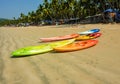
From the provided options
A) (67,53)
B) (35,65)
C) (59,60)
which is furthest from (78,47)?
(35,65)

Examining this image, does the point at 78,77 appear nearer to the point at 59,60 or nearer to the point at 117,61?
the point at 117,61

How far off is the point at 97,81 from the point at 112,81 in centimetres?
26

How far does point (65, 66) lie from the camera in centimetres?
570

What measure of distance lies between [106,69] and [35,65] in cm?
201

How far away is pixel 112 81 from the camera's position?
4.20 m

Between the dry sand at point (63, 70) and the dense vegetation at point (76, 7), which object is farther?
the dense vegetation at point (76, 7)

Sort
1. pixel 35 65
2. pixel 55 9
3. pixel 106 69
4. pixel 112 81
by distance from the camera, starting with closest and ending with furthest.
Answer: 1. pixel 112 81
2. pixel 106 69
3. pixel 35 65
4. pixel 55 9

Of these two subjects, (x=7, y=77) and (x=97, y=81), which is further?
(x=7, y=77)

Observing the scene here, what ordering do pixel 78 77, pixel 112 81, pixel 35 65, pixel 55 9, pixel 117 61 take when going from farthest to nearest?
pixel 55 9 < pixel 35 65 < pixel 117 61 < pixel 78 77 < pixel 112 81

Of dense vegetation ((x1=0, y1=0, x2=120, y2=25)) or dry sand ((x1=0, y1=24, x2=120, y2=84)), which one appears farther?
dense vegetation ((x1=0, y1=0, x2=120, y2=25))

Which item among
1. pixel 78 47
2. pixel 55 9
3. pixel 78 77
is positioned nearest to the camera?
pixel 78 77

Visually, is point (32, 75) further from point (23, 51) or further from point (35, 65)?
point (23, 51)

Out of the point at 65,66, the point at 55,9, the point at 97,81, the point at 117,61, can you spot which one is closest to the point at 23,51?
the point at 65,66

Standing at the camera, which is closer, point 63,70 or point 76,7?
point 63,70
